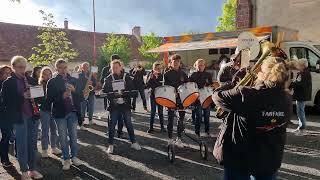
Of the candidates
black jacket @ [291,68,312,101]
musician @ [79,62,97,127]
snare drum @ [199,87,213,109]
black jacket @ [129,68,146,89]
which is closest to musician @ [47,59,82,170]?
snare drum @ [199,87,213,109]

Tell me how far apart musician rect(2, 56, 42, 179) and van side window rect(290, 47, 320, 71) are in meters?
9.15

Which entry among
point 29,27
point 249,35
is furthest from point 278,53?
point 29,27

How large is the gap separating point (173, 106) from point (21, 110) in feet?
8.23

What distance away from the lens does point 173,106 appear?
6.85 m

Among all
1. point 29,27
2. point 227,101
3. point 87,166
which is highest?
point 29,27

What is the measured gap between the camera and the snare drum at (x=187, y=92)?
6793 millimetres

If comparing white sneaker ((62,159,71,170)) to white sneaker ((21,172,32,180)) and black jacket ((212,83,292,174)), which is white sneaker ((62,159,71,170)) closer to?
white sneaker ((21,172,32,180))

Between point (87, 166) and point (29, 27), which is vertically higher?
point (29, 27)

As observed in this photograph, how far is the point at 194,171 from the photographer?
21.5 ft

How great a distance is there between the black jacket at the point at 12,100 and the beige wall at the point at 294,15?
52.0 feet

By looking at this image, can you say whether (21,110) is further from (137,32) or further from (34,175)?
(137,32)

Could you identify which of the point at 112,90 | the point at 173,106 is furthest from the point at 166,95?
the point at 112,90

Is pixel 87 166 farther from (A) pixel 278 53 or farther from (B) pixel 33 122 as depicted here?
(A) pixel 278 53

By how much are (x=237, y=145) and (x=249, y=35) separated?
3.17 m
